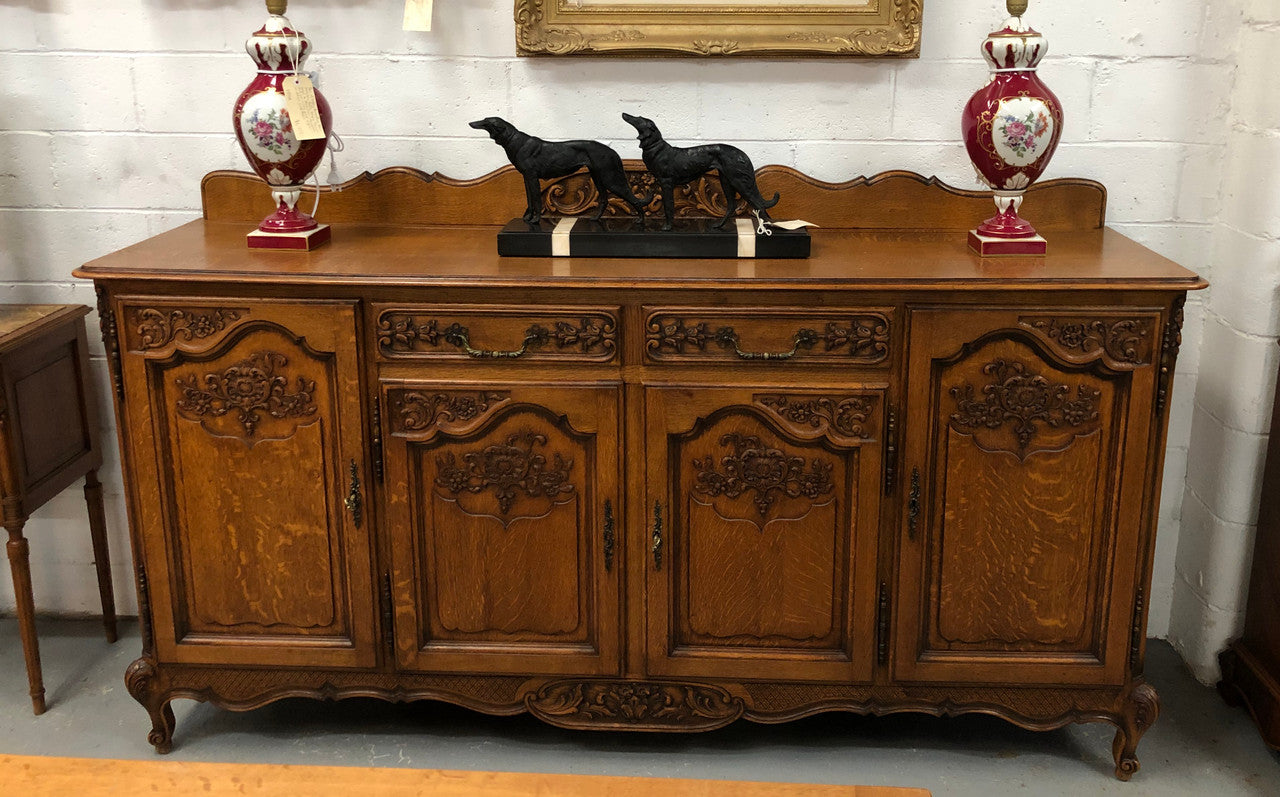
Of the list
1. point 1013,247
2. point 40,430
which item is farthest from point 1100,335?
point 40,430

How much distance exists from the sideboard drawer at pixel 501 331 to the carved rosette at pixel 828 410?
325 mm

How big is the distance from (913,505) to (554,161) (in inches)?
39.2

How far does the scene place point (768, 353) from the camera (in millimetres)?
2047

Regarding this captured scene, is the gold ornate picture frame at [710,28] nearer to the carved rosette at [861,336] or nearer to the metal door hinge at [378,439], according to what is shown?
the carved rosette at [861,336]

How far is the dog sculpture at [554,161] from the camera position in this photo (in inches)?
88.0

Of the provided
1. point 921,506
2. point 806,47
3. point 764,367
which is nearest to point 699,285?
point 764,367

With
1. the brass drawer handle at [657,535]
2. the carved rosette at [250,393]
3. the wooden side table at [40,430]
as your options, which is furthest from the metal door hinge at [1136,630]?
the wooden side table at [40,430]

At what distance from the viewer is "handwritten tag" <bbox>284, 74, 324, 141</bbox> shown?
223 cm

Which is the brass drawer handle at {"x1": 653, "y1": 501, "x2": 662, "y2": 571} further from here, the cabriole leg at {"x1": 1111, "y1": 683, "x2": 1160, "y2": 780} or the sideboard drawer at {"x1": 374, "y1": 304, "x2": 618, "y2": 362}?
the cabriole leg at {"x1": 1111, "y1": 683, "x2": 1160, "y2": 780}

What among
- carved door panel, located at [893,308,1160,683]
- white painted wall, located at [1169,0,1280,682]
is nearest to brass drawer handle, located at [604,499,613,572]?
carved door panel, located at [893,308,1160,683]

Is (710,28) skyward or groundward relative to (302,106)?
skyward

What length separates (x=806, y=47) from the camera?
2457 mm

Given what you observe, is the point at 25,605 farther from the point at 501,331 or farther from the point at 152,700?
the point at 501,331

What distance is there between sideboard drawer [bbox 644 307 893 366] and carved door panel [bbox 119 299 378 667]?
60cm
